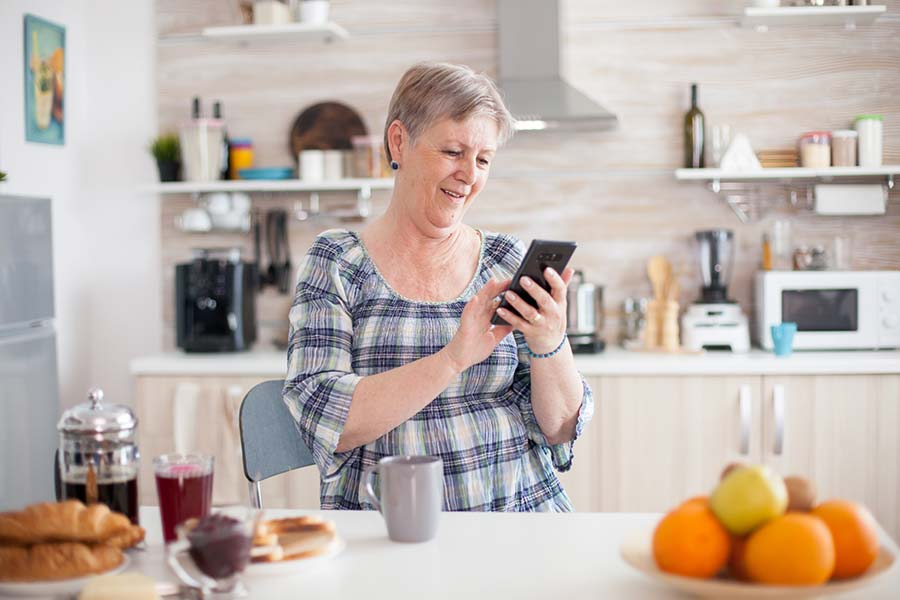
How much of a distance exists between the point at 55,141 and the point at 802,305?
9.01 feet

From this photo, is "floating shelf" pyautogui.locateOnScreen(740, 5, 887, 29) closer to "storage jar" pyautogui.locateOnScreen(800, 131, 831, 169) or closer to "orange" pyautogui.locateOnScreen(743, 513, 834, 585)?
"storage jar" pyautogui.locateOnScreen(800, 131, 831, 169)

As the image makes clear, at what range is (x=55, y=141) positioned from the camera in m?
3.78

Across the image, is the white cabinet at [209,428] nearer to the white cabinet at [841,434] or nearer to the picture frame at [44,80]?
the picture frame at [44,80]

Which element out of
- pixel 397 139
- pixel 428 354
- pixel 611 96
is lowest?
pixel 428 354

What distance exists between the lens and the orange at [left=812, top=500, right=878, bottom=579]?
1.03 meters

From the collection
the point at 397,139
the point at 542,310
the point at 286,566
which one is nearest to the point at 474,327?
the point at 542,310

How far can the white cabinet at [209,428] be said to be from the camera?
340cm

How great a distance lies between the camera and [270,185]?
3.73m

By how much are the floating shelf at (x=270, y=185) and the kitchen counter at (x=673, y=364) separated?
0.64 metres

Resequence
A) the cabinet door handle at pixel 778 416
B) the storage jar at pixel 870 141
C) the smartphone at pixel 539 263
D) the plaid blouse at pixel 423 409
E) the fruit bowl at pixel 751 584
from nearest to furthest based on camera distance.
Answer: the fruit bowl at pixel 751 584
the smartphone at pixel 539 263
the plaid blouse at pixel 423 409
the cabinet door handle at pixel 778 416
the storage jar at pixel 870 141

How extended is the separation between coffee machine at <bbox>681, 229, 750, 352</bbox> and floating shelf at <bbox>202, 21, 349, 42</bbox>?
59.6 inches

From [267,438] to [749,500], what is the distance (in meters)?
1.05

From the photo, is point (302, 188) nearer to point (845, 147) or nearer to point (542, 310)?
point (845, 147)

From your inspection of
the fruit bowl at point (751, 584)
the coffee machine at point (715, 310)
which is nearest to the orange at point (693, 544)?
the fruit bowl at point (751, 584)
